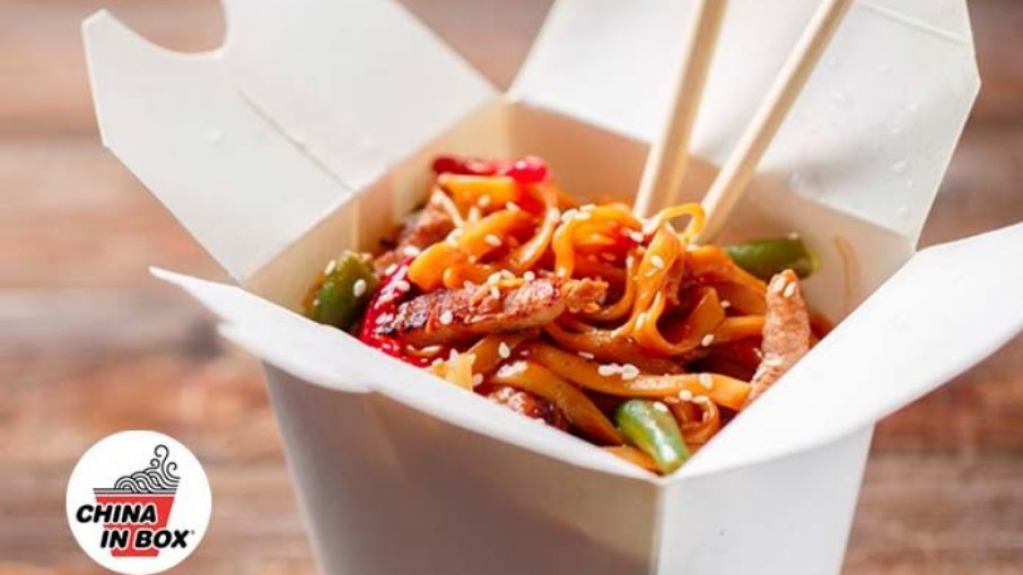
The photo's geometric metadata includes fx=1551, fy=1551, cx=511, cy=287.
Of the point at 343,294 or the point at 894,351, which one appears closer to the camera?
the point at 894,351

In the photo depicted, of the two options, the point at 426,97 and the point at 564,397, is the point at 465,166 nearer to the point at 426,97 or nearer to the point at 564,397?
the point at 426,97

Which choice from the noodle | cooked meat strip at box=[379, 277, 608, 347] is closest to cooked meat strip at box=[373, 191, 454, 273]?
the noodle

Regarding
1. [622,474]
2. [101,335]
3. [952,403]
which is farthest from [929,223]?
[622,474]

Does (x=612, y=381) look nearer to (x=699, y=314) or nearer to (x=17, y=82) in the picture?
(x=699, y=314)

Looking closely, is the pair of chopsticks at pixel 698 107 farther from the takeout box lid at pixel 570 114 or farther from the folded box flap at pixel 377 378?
the folded box flap at pixel 377 378

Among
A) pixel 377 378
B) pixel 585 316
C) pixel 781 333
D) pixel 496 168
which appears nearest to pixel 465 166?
pixel 496 168

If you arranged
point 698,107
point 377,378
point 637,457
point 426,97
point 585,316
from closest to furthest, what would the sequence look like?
point 377,378 → point 637,457 → point 585,316 → point 698,107 → point 426,97

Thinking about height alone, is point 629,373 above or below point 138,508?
above

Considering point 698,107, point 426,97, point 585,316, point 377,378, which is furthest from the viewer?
point 426,97
